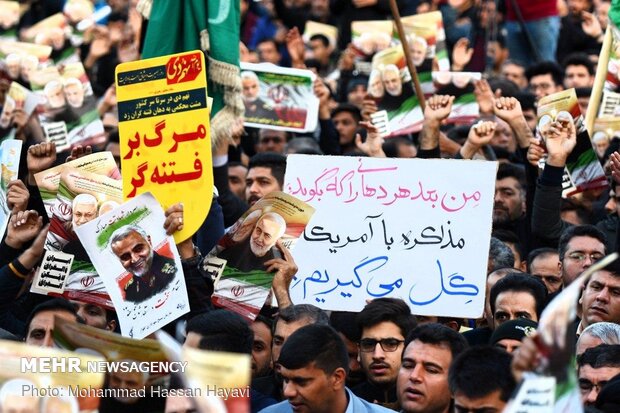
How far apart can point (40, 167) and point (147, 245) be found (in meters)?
1.49

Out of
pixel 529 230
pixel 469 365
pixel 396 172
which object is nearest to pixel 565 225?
pixel 529 230

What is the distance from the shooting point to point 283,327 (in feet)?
Answer: 22.0

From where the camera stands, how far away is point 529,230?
891 cm

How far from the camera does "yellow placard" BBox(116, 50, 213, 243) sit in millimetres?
6652

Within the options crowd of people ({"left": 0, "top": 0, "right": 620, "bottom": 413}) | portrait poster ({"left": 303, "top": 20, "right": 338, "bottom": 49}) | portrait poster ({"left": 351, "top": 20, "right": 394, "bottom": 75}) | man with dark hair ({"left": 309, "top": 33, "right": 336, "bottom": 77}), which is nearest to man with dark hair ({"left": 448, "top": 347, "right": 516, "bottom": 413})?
crowd of people ({"left": 0, "top": 0, "right": 620, "bottom": 413})

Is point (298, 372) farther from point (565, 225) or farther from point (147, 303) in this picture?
point (565, 225)

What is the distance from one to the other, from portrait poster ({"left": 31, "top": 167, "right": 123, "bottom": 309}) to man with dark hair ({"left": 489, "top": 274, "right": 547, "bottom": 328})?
186 cm

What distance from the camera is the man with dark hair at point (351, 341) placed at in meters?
6.96

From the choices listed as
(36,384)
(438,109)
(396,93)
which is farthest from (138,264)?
(396,93)

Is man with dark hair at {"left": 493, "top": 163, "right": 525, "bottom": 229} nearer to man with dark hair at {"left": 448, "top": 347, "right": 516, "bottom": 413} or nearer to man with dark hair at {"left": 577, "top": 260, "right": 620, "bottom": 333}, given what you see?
man with dark hair at {"left": 577, "top": 260, "right": 620, "bottom": 333}

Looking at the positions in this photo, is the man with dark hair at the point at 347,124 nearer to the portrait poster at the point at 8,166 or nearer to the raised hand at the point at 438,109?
the raised hand at the point at 438,109

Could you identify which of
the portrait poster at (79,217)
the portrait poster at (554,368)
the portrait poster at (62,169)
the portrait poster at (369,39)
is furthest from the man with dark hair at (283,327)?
the portrait poster at (369,39)

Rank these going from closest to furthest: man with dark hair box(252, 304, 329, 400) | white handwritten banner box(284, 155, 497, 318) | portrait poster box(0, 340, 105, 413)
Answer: portrait poster box(0, 340, 105, 413)
man with dark hair box(252, 304, 329, 400)
white handwritten banner box(284, 155, 497, 318)

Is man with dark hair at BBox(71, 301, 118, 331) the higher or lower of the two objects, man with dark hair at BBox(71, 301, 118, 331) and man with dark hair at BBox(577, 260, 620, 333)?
the lower
